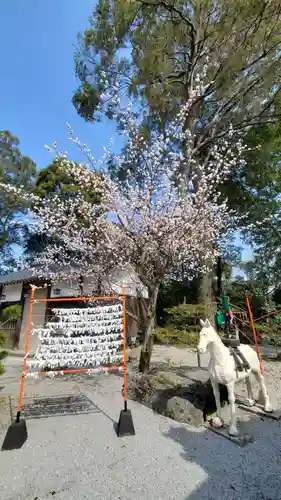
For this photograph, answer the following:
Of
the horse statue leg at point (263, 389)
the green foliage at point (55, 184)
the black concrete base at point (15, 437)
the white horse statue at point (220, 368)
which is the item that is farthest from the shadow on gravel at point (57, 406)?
the green foliage at point (55, 184)

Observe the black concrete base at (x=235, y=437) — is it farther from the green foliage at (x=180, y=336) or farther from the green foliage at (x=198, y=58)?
the green foliage at (x=198, y=58)

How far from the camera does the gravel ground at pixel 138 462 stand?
7.82ft

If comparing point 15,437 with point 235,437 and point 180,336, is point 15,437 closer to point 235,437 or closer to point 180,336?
point 235,437

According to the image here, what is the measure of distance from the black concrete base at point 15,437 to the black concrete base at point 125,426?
1.27m

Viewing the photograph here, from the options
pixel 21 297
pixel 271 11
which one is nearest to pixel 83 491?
pixel 21 297

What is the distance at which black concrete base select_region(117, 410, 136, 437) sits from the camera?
3.49 m

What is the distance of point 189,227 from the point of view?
254 inches

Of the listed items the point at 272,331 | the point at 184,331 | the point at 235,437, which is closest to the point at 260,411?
the point at 235,437

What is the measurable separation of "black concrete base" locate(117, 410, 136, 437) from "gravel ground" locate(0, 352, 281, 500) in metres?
0.07

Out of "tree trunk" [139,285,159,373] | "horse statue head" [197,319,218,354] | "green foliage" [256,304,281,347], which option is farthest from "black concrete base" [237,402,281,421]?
"green foliage" [256,304,281,347]

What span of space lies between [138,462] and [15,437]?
1616 millimetres

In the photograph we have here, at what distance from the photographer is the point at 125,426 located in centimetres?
352

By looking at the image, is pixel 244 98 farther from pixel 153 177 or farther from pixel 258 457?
pixel 258 457

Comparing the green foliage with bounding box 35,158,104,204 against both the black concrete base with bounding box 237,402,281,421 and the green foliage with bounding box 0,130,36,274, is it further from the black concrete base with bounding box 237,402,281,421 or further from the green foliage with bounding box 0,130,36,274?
the black concrete base with bounding box 237,402,281,421
